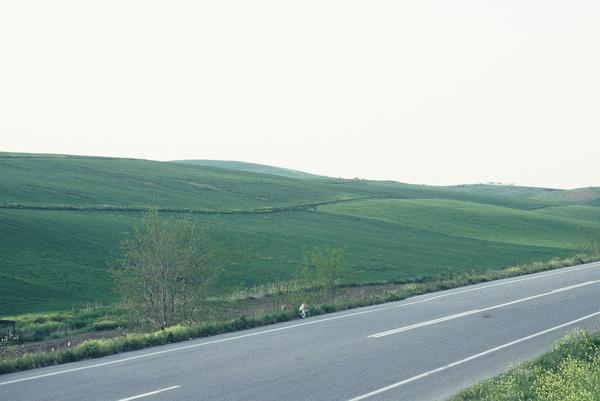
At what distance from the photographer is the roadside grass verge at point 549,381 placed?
9596 millimetres

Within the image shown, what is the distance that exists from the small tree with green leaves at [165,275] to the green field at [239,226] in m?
2.21

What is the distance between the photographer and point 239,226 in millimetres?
55125

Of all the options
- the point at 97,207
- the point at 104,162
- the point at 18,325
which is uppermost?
the point at 104,162

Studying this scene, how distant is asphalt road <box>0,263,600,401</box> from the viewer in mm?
10984

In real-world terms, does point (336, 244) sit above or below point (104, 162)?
below

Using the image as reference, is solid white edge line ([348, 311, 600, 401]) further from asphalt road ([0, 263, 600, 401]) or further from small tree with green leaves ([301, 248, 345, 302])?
small tree with green leaves ([301, 248, 345, 302])

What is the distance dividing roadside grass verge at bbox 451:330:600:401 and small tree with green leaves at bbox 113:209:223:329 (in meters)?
12.7

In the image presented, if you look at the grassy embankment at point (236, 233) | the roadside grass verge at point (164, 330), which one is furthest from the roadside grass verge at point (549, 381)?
the grassy embankment at point (236, 233)

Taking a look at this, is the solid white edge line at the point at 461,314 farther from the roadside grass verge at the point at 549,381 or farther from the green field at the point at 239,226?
the green field at the point at 239,226

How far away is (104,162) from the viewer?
8694 cm

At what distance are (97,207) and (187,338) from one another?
4182cm

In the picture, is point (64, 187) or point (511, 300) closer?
point (511, 300)

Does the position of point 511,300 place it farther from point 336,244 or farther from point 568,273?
point 336,244

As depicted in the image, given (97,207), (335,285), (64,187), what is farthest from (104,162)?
(335,285)
